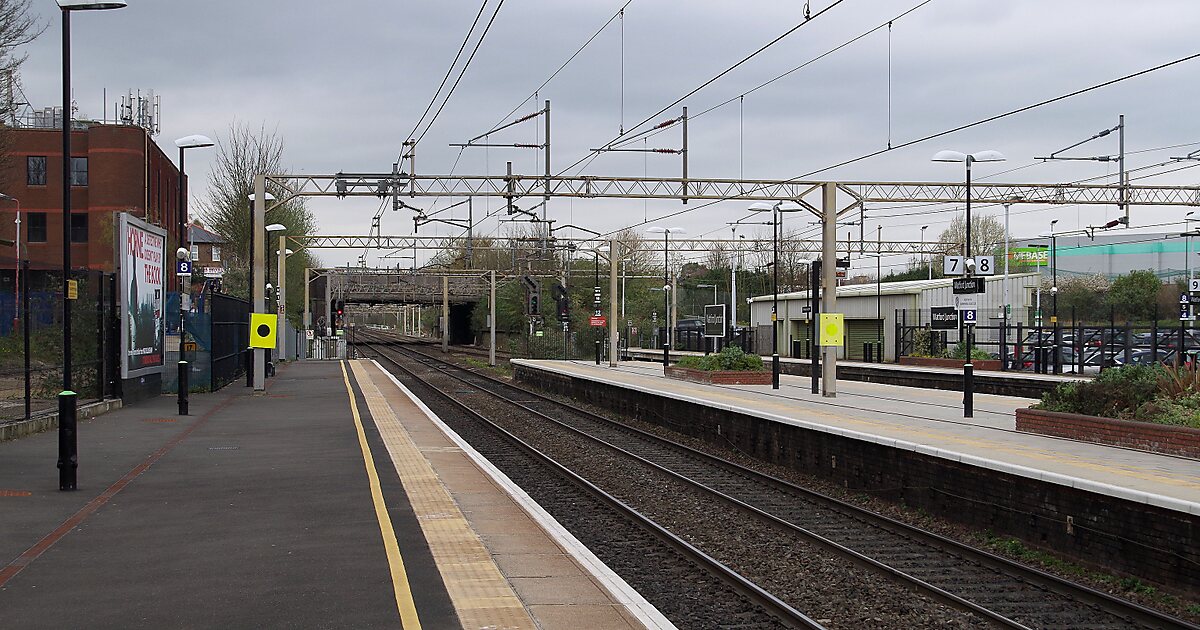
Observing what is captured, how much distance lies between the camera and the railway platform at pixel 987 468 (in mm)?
9844

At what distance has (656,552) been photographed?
37.3 ft

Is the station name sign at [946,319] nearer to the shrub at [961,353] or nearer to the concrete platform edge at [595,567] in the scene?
the shrub at [961,353]

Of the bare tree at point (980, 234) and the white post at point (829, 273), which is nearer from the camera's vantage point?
the white post at point (829, 273)

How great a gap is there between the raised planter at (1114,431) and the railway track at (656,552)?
6.44 metres

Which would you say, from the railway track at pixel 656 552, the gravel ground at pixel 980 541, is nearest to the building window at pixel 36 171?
the railway track at pixel 656 552

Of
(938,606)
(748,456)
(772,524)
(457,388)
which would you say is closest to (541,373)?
(457,388)

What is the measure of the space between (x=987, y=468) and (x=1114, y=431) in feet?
11.9

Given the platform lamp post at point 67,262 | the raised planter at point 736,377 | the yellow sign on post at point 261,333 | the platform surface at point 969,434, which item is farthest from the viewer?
A: the raised planter at point 736,377

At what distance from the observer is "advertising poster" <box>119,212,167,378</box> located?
24.1 meters

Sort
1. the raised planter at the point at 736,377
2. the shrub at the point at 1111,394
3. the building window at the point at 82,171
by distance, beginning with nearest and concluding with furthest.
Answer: the shrub at the point at 1111,394
the raised planter at the point at 736,377
the building window at the point at 82,171

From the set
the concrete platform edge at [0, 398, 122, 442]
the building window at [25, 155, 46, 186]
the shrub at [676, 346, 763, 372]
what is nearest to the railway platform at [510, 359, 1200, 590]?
the shrub at [676, 346, 763, 372]

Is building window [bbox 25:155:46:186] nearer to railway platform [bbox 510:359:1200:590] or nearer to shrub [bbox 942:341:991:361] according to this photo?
shrub [bbox 942:341:991:361]

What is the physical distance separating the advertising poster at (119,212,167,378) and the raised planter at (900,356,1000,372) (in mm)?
24801

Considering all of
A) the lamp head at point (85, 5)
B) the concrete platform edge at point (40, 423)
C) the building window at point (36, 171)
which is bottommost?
the concrete platform edge at point (40, 423)
